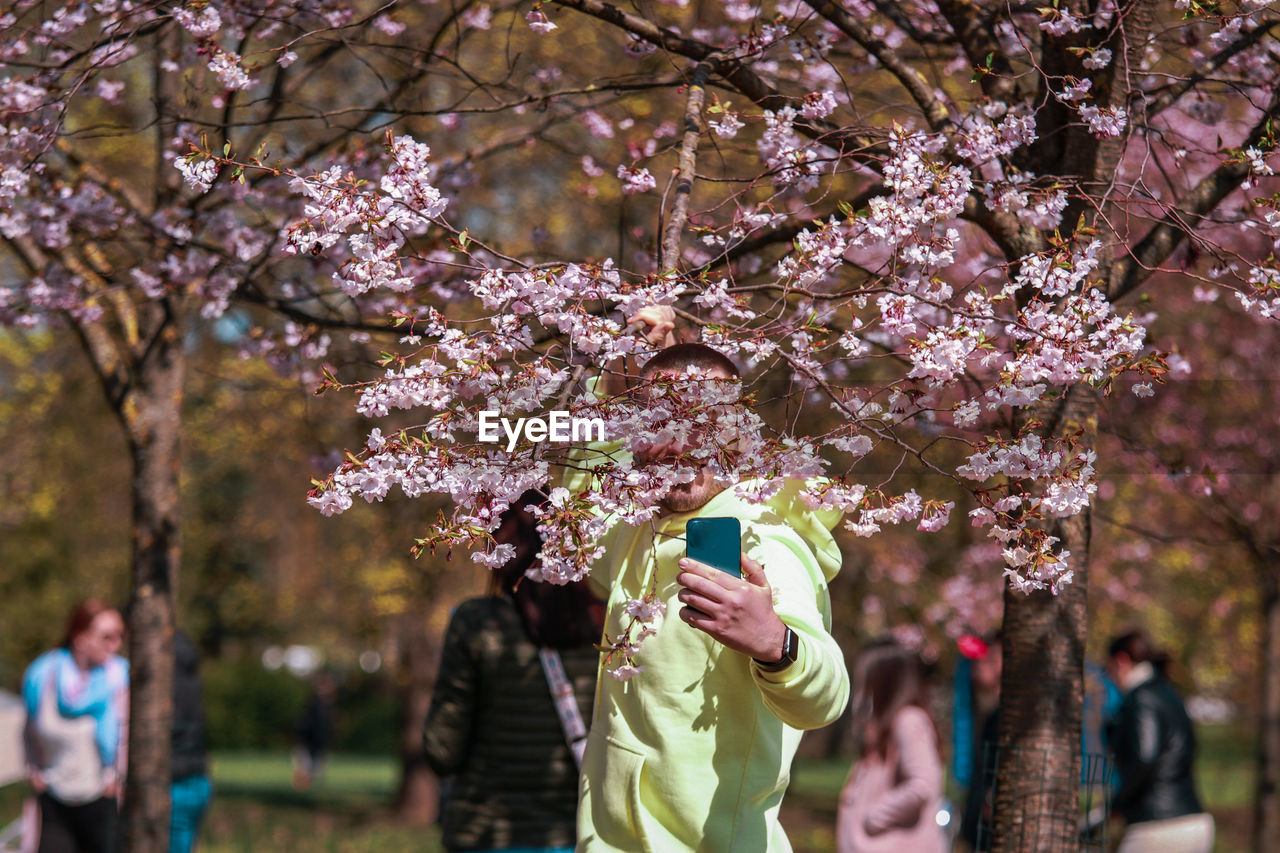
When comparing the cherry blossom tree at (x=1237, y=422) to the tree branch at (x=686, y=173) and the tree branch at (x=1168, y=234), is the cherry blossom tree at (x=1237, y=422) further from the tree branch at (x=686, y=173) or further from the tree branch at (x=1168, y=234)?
the tree branch at (x=686, y=173)

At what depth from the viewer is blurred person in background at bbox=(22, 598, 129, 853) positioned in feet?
21.6

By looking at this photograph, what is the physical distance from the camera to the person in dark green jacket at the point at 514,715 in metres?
4.04

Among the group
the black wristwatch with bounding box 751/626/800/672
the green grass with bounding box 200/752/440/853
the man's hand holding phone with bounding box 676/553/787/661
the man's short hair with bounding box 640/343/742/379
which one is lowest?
the green grass with bounding box 200/752/440/853

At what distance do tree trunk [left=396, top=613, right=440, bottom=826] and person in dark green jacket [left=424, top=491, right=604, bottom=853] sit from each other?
10.2 metres

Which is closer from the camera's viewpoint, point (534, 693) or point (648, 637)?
point (648, 637)

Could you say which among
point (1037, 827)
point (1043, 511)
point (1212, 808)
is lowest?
point (1212, 808)

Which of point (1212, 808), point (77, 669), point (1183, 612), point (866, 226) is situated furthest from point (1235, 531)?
point (1183, 612)

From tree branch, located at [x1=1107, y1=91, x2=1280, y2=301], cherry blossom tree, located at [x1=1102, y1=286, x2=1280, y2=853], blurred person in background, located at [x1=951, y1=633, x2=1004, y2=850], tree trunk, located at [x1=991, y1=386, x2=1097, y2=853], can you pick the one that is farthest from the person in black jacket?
tree branch, located at [x1=1107, y1=91, x2=1280, y2=301]

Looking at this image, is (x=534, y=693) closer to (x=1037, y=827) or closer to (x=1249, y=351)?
(x=1037, y=827)

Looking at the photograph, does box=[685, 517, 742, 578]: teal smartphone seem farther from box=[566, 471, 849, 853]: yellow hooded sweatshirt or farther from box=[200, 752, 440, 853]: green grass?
box=[200, 752, 440, 853]: green grass

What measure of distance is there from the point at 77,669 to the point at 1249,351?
856cm

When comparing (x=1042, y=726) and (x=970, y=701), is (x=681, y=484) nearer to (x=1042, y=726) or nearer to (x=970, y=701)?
(x=1042, y=726)

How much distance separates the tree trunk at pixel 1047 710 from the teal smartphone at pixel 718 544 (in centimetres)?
135

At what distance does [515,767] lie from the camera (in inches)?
159
